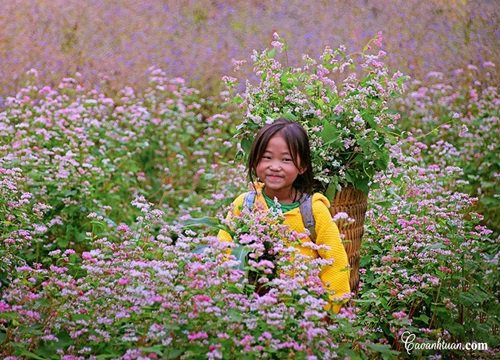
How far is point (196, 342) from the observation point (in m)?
2.42

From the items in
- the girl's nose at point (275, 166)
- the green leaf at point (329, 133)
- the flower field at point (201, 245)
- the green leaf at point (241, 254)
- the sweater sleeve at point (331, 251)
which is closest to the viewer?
the flower field at point (201, 245)

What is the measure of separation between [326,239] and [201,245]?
52cm

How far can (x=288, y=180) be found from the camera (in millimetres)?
3420

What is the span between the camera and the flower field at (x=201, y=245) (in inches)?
100

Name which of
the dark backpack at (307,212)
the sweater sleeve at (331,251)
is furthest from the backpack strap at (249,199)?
the sweater sleeve at (331,251)

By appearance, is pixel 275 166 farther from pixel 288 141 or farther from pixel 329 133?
pixel 329 133

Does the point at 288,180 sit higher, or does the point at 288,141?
the point at 288,141

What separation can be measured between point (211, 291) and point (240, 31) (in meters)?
5.52

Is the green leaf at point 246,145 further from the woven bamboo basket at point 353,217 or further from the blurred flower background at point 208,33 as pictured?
the blurred flower background at point 208,33

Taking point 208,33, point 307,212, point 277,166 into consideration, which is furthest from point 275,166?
point 208,33

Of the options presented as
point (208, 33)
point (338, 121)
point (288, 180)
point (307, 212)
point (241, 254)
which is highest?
point (208, 33)

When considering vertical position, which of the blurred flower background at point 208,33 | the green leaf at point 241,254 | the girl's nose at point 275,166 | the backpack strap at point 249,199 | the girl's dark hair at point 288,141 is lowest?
the green leaf at point 241,254

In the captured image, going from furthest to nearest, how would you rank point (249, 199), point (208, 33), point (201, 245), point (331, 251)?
point (208, 33), point (249, 199), point (331, 251), point (201, 245)

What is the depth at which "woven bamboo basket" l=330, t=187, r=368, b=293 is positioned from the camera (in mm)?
3600
